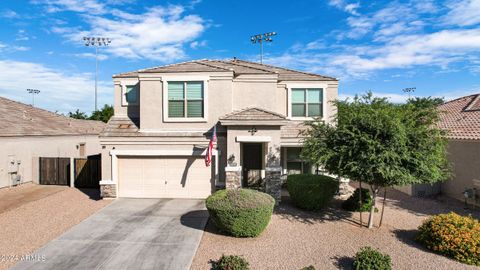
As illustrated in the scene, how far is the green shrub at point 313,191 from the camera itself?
12125 millimetres

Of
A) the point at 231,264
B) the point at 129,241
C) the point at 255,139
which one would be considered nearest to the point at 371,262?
the point at 231,264

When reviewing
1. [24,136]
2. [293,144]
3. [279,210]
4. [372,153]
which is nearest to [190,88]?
[293,144]

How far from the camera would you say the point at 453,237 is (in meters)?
8.60

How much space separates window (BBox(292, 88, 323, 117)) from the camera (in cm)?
1595

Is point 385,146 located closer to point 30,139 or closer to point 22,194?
point 22,194

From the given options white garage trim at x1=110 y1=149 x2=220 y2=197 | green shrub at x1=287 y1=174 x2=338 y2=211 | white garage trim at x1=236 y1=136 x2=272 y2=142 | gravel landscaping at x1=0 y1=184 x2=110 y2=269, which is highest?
white garage trim at x1=236 y1=136 x2=272 y2=142

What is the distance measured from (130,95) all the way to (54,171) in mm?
7639

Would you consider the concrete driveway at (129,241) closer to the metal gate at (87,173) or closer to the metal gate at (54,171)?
the metal gate at (87,173)

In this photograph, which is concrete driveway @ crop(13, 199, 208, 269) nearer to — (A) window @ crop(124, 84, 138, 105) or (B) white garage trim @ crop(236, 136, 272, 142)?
(B) white garage trim @ crop(236, 136, 272, 142)

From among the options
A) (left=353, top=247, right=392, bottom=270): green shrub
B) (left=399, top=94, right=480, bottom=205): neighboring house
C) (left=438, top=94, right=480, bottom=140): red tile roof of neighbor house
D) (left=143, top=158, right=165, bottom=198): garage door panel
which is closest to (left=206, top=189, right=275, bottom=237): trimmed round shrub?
(left=353, top=247, right=392, bottom=270): green shrub

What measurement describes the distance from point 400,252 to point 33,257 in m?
11.3

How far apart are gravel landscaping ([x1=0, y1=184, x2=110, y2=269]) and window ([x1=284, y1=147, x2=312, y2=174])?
9.75 m

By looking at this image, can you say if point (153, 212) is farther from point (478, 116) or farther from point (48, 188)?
point (478, 116)

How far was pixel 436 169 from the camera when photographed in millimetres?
9766
